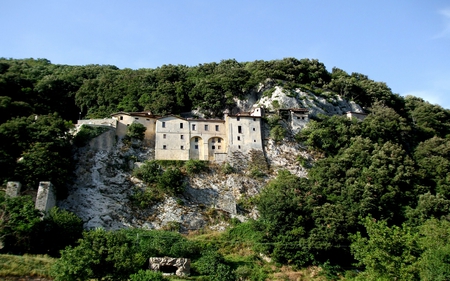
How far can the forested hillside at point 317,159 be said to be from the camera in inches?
1732

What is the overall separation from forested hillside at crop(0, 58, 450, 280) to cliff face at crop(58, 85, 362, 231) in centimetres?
155

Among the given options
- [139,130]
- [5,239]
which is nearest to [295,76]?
[139,130]

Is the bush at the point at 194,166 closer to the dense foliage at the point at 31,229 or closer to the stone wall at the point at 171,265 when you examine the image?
the stone wall at the point at 171,265

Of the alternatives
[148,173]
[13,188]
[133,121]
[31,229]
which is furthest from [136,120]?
[31,229]

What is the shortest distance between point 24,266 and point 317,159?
36.3 metres

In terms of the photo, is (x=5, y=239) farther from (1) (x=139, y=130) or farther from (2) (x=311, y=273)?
(2) (x=311, y=273)

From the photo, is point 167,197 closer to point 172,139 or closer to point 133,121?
point 172,139

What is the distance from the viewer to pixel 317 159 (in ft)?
196

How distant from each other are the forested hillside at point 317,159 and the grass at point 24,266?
9.40 feet

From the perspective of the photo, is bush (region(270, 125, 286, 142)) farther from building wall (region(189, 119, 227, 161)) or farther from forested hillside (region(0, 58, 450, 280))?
building wall (region(189, 119, 227, 161))

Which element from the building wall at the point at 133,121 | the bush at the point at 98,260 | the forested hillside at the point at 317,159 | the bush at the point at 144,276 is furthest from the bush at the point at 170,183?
the bush at the point at 144,276

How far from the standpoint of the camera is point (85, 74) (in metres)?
81.1

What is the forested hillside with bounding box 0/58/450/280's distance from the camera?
4400 cm

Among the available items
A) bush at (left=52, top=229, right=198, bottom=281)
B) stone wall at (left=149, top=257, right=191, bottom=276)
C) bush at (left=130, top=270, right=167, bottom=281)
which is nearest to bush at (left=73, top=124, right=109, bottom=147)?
stone wall at (left=149, top=257, right=191, bottom=276)
